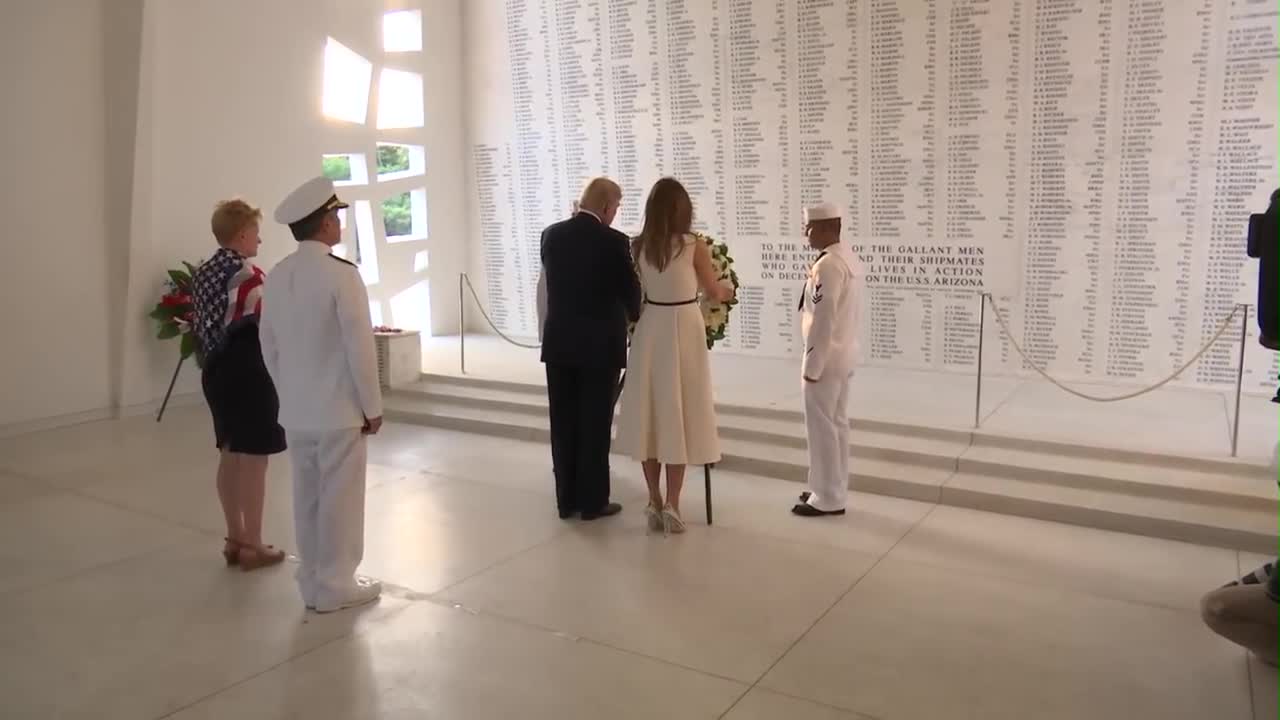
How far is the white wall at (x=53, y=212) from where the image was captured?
22.5 ft

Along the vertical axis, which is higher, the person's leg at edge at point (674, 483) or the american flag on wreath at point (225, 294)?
the american flag on wreath at point (225, 294)

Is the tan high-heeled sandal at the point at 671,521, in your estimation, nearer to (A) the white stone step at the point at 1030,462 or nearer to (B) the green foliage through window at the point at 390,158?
(A) the white stone step at the point at 1030,462

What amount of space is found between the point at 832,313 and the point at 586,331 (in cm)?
126

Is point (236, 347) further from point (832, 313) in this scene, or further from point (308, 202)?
point (832, 313)

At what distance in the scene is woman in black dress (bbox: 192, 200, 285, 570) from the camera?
4.36 meters

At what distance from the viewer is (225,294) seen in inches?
171

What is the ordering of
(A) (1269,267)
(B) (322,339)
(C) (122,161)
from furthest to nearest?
(C) (122,161)
(B) (322,339)
(A) (1269,267)

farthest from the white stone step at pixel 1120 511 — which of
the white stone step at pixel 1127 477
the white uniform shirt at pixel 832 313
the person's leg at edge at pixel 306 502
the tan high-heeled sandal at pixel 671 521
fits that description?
the person's leg at edge at pixel 306 502

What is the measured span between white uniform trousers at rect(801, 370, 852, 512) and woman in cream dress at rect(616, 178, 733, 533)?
0.64 m

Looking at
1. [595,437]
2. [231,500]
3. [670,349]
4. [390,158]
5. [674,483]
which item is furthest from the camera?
[390,158]

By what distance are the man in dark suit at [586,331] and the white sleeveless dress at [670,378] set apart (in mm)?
127

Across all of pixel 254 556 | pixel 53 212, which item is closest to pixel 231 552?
pixel 254 556

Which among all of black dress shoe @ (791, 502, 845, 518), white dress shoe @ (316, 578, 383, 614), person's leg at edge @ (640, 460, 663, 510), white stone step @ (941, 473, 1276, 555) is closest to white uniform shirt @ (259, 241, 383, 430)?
white dress shoe @ (316, 578, 383, 614)

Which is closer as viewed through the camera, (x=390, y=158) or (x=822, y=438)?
(x=822, y=438)
